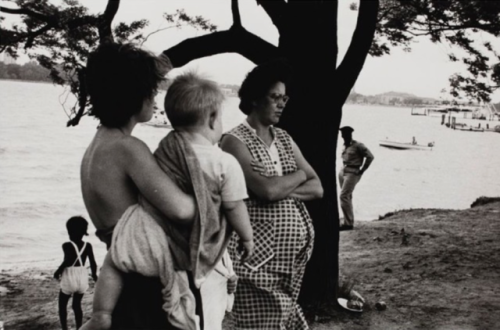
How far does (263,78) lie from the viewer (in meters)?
3.47

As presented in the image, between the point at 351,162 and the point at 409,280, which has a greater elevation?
the point at 351,162

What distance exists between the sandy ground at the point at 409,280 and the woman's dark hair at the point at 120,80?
426cm

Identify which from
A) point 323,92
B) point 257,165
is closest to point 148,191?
point 257,165

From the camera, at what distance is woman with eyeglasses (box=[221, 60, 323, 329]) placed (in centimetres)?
335

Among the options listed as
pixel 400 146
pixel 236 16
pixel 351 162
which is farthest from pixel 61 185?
pixel 400 146

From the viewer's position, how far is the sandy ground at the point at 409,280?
21.1ft

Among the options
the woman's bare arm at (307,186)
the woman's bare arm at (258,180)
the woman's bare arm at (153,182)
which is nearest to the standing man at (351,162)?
the woman's bare arm at (307,186)

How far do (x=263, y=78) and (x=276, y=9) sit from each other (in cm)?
315

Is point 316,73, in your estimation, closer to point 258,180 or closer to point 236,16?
point 236,16

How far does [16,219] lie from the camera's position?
3067 cm

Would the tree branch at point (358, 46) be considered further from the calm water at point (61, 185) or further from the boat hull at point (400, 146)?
the boat hull at point (400, 146)

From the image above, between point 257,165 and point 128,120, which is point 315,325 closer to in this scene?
point 257,165

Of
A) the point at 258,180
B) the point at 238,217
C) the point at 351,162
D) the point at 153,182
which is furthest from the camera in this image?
the point at 351,162

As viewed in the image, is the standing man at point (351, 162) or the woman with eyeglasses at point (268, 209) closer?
the woman with eyeglasses at point (268, 209)
